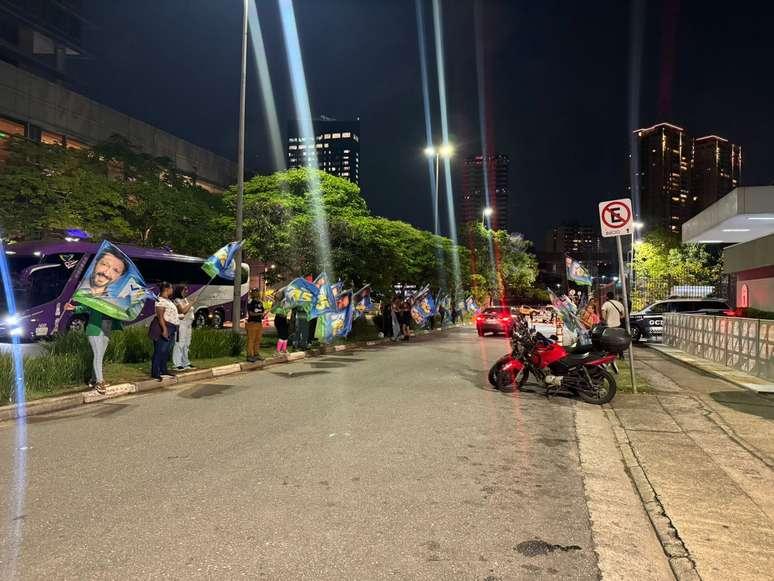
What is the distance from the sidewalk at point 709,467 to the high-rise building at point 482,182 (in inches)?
3324

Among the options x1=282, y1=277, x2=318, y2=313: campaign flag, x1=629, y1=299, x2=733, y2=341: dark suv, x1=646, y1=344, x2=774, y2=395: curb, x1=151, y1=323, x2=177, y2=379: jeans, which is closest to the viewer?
x1=646, y1=344, x2=774, y2=395: curb

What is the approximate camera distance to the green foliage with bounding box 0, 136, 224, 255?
22938 mm

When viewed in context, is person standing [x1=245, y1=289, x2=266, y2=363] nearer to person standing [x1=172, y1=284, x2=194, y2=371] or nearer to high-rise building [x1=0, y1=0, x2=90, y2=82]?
person standing [x1=172, y1=284, x2=194, y2=371]

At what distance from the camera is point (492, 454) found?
20.8 ft

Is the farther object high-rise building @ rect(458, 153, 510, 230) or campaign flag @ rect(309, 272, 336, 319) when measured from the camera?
high-rise building @ rect(458, 153, 510, 230)

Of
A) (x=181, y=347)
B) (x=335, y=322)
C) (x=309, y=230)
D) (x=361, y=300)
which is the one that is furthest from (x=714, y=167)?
(x=181, y=347)

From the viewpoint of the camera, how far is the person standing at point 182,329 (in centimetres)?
1210

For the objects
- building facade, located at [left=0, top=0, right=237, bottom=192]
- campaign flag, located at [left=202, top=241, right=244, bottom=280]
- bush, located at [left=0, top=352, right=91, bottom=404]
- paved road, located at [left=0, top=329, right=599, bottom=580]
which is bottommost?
paved road, located at [left=0, top=329, right=599, bottom=580]

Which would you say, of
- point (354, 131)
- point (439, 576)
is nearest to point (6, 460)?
point (439, 576)

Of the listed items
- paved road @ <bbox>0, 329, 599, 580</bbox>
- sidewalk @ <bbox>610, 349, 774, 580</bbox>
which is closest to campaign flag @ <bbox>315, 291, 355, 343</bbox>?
paved road @ <bbox>0, 329, 599, 580</bbox>

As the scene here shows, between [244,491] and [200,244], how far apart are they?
29.1 metres

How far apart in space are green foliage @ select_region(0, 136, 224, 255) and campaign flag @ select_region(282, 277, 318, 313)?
11523 mm

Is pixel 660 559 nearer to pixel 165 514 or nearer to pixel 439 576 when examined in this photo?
pixel 439 576

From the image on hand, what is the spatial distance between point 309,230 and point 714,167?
59.7 metres
